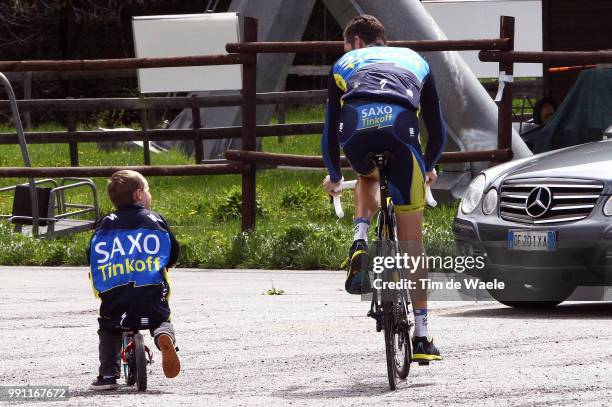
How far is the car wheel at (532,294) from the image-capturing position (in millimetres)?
9953

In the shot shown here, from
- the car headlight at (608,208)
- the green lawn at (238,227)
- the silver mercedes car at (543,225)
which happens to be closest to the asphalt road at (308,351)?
the silver mercedes car at (543,225)

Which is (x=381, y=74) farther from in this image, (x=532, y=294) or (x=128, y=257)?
(x=532, y=294)

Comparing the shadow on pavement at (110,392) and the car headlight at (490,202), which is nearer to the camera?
the shadow on pavement at (110,392)

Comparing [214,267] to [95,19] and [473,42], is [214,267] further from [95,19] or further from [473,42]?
[95,19]

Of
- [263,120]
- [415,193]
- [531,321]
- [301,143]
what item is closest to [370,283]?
[415,193]

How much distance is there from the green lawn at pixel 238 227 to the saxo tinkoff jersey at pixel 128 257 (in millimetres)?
5362

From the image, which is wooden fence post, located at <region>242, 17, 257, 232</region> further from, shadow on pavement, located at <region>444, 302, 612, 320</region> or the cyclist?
the cyclist

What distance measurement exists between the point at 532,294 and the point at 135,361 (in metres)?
3.70

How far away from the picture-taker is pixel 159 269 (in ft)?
24.2

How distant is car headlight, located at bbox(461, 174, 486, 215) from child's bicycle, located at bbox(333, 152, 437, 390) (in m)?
2.90

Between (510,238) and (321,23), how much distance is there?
98.8ft

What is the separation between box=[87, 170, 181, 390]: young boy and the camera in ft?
24.0

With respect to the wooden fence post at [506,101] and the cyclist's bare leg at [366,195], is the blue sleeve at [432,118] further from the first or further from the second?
the wooden fence post at [506,101]

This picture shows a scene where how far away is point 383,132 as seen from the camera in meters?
7.36
